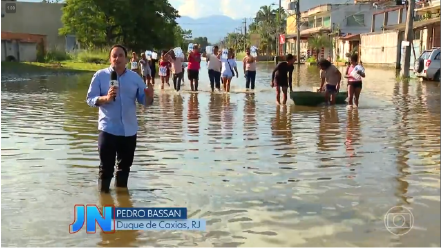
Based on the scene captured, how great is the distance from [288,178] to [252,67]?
1145 cm

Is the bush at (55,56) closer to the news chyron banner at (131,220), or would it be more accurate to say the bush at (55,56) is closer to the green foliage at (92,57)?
the green foliage at (92,57)

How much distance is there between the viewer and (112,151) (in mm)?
5559

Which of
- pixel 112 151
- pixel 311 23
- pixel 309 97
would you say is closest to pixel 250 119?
pixel 309 97

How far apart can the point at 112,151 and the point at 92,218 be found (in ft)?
Result: 2.71

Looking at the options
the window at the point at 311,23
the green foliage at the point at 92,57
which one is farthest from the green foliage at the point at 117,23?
the window at the point at 311,23

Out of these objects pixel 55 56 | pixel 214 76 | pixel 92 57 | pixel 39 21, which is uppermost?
pixel 39 21

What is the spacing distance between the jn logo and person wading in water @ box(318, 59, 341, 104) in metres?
8.68

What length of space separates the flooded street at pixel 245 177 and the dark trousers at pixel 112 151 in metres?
0.30

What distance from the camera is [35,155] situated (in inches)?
304

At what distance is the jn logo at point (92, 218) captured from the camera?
15.5ft

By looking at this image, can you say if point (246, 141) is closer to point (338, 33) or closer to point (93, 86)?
point (93, 86)

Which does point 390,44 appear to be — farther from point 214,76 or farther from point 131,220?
point 131,220

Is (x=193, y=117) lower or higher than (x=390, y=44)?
lower

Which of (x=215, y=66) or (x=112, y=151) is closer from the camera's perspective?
(x=112, y=151)
